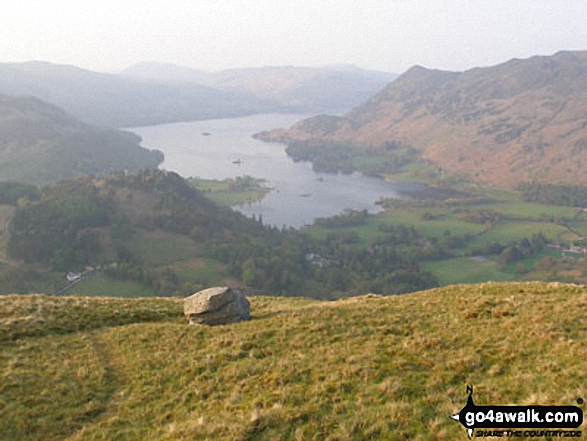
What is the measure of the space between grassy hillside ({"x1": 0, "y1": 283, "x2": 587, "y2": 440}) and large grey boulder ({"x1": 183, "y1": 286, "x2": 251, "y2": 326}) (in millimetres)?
1103

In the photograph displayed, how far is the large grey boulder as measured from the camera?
3039 cm

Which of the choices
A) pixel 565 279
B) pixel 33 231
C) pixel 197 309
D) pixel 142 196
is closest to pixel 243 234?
pixel 142 196

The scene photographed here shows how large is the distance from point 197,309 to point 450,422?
759 inches

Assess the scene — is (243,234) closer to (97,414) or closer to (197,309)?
(197,309)

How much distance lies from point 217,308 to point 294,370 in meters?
11.4

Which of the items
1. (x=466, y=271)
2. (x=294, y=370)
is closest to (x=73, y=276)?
(x=466, y=271)

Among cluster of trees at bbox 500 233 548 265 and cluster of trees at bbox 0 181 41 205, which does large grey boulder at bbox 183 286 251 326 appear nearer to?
cluster of trees at bbox 500 233 548 265

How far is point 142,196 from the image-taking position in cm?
19362

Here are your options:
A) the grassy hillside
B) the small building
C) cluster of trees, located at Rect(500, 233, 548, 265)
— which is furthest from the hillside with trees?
the grassy hillside

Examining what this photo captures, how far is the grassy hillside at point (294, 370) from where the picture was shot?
53.9ft

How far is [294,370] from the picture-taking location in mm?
20641

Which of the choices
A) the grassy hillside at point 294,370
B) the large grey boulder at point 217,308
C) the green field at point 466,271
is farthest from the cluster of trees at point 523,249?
the large grey boulder at point 217,308

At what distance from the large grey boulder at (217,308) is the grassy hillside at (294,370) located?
1.10 m

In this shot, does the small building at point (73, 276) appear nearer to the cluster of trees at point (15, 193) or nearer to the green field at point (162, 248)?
the green field at point (162, 248)
